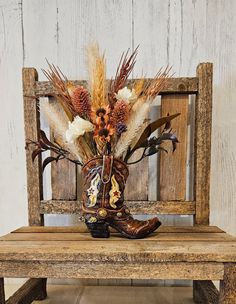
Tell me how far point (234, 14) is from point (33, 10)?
2.14 ft

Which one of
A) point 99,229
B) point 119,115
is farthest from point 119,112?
point 99,229

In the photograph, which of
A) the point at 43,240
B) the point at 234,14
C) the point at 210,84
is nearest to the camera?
the point at 43,240

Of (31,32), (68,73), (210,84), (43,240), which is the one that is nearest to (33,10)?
(31,32)

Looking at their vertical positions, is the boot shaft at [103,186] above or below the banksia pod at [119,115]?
below

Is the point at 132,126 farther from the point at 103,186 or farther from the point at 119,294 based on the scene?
the point at 119,294

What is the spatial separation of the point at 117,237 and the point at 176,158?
0.31 meters

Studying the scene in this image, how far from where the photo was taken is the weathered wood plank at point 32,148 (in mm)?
832

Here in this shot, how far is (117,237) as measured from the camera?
2.14 feet

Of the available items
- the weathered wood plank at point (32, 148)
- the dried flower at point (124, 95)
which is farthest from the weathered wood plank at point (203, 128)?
the weathered wood plank at point (32, 148)

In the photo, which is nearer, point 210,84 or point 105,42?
point 210,84

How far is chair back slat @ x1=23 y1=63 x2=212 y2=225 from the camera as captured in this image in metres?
0.80

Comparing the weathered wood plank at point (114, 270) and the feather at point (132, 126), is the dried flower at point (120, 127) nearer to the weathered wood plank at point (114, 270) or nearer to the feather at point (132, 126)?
the feather at point (132, 126)

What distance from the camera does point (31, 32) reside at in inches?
37.7

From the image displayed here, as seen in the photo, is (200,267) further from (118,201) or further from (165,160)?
(165,160)
